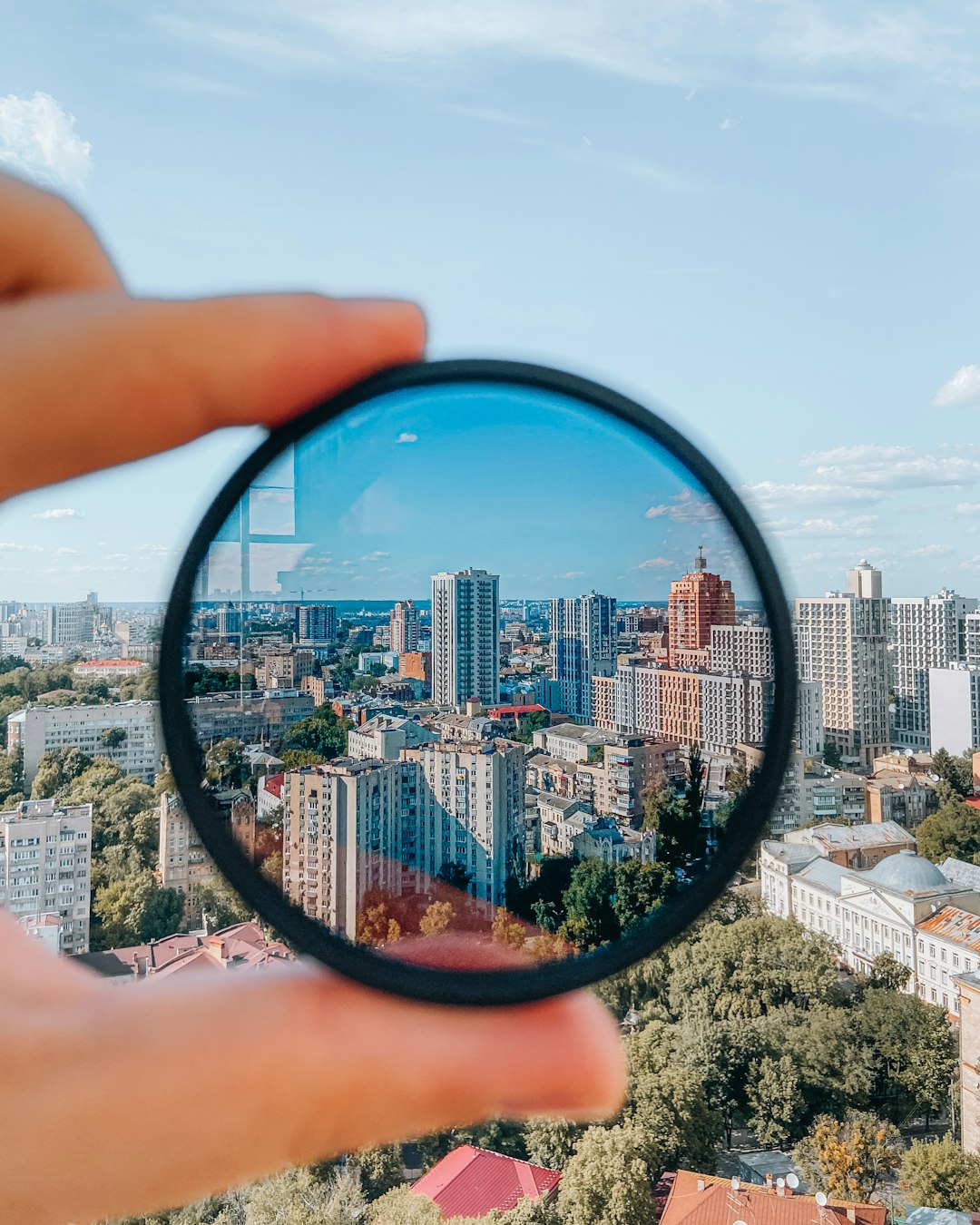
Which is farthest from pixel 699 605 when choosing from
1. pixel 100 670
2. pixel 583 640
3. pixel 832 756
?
pixel 832 756

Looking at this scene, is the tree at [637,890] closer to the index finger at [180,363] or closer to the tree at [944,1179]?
the index finger at [180,363]

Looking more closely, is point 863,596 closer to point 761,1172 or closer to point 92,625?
point 761,1172

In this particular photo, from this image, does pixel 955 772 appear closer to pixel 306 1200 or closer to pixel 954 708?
pixel 954 708

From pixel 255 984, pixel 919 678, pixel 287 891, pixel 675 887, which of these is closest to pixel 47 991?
pixel 255 984

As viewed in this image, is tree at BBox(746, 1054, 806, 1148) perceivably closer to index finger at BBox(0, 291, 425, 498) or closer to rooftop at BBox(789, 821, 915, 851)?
rooftop at BBox(789, 821, 915, 851)

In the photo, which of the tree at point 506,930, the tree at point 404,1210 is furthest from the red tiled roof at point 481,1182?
the tree at point 506,930

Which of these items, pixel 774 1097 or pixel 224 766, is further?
pixel 774 1097

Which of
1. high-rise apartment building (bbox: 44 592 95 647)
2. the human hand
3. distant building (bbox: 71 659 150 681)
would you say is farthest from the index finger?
high-rise apartment building (bbox: 44 592 95 647)
